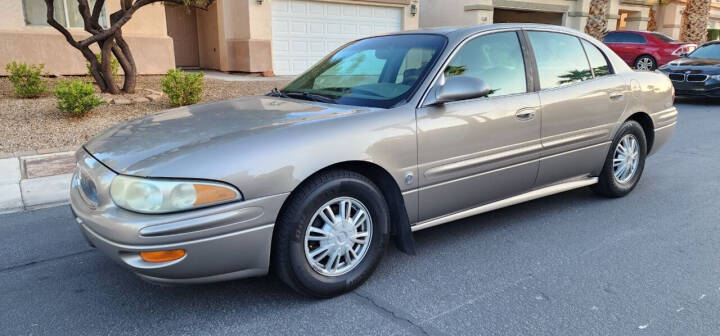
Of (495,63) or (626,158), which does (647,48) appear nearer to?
(626,158)

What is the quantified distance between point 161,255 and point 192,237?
178 millimetres

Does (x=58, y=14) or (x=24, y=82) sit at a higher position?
(x=58, y=14)

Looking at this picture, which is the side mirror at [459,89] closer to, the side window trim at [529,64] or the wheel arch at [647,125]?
the side window trim at [529,64]

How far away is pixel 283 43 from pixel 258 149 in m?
12.9

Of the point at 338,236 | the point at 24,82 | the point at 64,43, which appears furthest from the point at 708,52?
the point at 64,43

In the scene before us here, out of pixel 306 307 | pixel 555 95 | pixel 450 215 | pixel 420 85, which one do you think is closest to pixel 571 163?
pixel 555 95

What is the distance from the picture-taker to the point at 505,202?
4117mm

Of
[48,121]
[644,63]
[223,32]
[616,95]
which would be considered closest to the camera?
[616,95]

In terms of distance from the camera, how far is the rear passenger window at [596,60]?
4.77m

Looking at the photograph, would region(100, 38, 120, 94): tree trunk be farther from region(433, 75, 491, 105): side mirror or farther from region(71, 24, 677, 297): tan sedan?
region(433, 75, 491, 105): side mirror

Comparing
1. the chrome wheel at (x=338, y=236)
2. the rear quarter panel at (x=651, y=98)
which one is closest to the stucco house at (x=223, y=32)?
the rear quarter panel at (x=651, y=98)

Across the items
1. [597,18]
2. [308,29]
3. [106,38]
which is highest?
[597,18]

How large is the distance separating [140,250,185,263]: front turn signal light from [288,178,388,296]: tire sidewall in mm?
591

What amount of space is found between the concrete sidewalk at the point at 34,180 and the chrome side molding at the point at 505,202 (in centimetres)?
378
